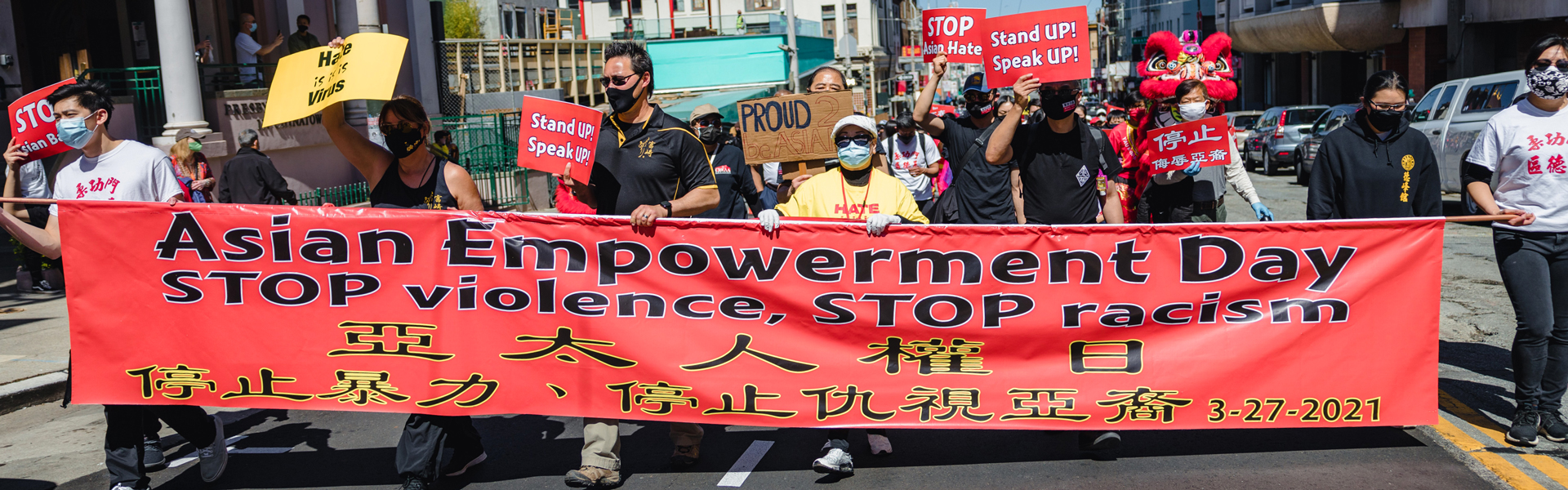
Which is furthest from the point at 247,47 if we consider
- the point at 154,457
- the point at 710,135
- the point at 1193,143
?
the point at 1193,143

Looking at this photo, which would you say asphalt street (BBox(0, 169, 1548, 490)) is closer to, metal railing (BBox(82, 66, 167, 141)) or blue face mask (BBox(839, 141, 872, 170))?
blue face mask (BBox(839, 141, 872, 170))

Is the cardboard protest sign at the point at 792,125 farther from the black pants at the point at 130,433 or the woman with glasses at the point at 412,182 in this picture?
the black pants at the point at 130,433

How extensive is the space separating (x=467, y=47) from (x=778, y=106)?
20.9 m

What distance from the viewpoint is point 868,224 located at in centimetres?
484

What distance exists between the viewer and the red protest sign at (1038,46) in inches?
231

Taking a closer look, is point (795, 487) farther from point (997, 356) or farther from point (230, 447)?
point (230, 447)

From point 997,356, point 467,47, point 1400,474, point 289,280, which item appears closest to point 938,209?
point 997,356

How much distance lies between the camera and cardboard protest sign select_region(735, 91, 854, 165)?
7.98 metres

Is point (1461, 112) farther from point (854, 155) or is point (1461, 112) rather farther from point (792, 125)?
point (854, 155)

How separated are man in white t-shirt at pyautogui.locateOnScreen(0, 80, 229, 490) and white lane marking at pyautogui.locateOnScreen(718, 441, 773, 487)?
7.75 feet

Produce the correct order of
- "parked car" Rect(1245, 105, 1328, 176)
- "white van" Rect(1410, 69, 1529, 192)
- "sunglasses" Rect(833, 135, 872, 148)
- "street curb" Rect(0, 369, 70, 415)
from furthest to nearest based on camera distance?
"parked car" Rect(1245, 105, 1328, 176)
"white van" Rect(1410, 69, 1529, 192)
"street curb" Rect(0, 369, 70, 415)
"sunglasses" Rect(833, 135, 872, 148)

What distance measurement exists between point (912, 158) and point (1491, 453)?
14.2 feet

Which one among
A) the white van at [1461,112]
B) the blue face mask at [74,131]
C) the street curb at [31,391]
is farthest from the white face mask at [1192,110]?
the white van at [1461,112]

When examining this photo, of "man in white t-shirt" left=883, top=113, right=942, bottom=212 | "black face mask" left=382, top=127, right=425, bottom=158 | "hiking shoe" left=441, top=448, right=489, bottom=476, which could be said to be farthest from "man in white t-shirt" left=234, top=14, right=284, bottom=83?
"hiking shoe" left=441, top=448, right=489, bottom=476
